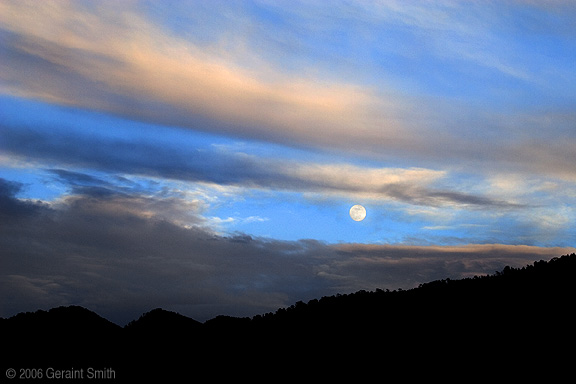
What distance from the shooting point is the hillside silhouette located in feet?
112

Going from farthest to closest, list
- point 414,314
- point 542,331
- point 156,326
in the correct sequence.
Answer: point 156,326 < point 414,314 < point 542,331

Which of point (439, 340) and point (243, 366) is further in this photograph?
point (243, 366)

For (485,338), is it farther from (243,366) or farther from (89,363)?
(89,363)

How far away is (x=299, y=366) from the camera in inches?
1574

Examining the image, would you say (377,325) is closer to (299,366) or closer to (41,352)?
(299,366)

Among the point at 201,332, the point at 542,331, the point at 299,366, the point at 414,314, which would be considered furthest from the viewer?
the point at 201,332

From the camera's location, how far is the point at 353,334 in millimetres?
43031

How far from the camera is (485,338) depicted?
34812 mm

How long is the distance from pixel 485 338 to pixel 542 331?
3354 millimetres

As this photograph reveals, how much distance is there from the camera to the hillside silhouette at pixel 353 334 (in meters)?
34.2


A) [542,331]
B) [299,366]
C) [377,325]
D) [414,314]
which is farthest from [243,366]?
[542,331]

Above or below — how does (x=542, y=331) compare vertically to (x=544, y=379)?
above

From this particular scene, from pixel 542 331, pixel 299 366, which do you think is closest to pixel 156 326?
pixel 299 366

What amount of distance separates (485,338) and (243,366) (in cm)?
1845
